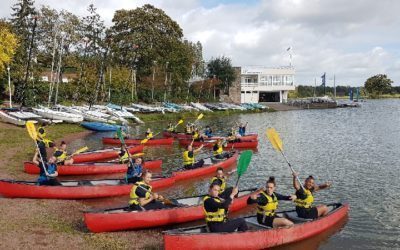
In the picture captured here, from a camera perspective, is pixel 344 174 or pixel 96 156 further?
pixel 96 156

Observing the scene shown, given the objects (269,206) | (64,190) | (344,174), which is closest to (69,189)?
(64,190)

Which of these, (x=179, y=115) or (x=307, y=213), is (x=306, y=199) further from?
(x=179, y=115)

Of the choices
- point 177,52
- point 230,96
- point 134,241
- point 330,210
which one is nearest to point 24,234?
point 134,241

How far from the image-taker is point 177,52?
3017 inches

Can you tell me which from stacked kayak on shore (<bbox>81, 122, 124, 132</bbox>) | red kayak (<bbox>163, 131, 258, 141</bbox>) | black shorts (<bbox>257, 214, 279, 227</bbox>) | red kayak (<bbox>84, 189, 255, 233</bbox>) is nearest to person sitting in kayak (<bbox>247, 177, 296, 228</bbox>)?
black shorts (<bbox>257, 214, 279, 227</bbox>)

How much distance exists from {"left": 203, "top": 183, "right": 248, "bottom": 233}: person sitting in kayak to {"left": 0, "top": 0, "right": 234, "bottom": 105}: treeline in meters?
47.7

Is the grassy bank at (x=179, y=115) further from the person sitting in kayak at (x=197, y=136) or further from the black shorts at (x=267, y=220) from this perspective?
the black shorts at (x=267, y=220)

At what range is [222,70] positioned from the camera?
9138cm

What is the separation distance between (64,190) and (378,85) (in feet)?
582

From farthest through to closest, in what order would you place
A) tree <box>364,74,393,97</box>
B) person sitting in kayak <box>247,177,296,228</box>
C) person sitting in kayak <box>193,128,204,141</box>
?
1. tree <box>364,74,393,97</box>
2. person sitting in kayak <box>193,128,204,141</box>
3. person sitting in kayak <box>247,177,296,228</box>

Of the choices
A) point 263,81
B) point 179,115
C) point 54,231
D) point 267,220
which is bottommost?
point 54,231

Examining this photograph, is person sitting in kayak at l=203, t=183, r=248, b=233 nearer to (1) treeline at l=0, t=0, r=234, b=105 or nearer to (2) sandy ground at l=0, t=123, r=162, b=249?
(2) sandy ground at l=0, t=123, r=162, b=249

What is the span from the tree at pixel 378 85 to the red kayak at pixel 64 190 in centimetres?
17399

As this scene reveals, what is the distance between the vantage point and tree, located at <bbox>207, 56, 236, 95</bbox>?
300 ft
